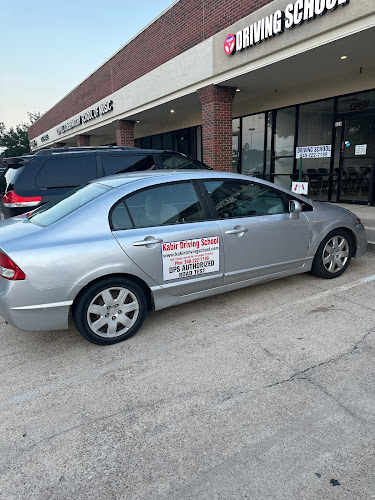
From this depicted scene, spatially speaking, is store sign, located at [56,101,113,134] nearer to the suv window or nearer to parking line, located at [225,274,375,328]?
the suv window

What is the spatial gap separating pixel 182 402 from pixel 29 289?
1.57m

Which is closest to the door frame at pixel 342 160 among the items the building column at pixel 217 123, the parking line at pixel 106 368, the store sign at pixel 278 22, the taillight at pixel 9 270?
the building column at pixel 217 123

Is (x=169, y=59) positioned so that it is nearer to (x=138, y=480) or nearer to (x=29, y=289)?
(x=29, y=289)

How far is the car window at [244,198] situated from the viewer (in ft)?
12.8

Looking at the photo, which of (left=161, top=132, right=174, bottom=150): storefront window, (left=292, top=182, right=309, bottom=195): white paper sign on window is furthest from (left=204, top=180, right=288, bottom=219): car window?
(left=161, top=132, right=174, bottom=150): storefront window

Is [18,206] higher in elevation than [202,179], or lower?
lower

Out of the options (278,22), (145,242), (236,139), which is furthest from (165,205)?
(236,139)

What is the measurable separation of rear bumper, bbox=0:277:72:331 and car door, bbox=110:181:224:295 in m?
0.76

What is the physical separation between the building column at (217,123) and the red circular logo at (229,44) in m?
1.03

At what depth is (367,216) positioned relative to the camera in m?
8.07

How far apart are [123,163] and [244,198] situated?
3.12 m

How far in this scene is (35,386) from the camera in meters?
2.81

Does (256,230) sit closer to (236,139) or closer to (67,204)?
(67,204)

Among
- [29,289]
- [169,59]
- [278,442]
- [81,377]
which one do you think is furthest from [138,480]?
[169,59]
